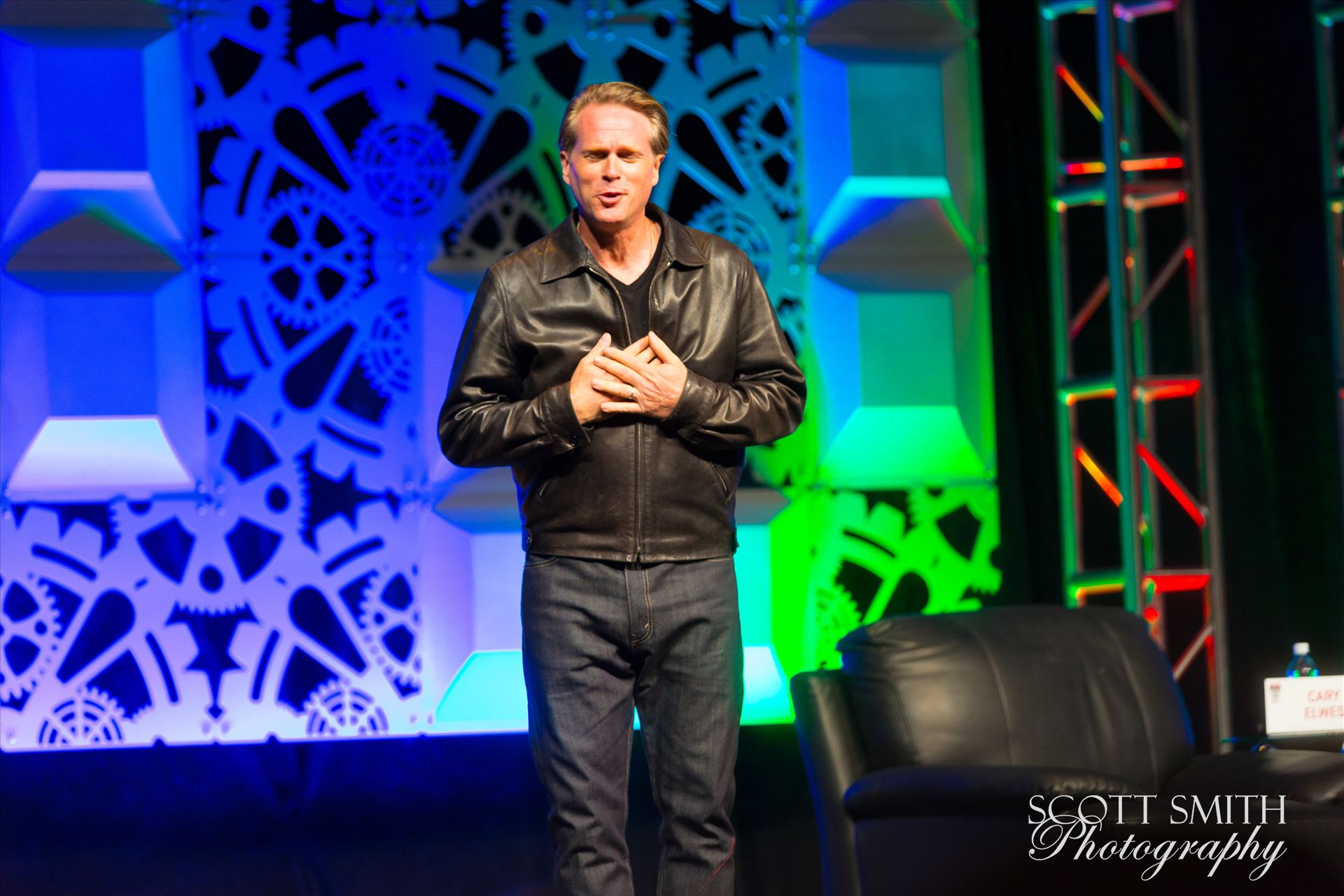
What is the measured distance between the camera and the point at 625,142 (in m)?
2.15

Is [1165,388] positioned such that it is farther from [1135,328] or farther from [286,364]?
[286,364]

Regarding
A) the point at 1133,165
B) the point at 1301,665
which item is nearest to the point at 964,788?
the point at 1301,665

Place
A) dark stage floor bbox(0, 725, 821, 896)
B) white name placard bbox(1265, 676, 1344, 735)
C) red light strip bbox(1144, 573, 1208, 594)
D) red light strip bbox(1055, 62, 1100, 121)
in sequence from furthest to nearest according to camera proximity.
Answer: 1. red light strip bbox(1055, 62, 1100, 121)
2. red light strip bbox(1144, 573, 1208, 594)
3. dark stage floor bbox(0, 725, 821, 896)
4. white name placard bbox(1265, 676, 1344, 735)

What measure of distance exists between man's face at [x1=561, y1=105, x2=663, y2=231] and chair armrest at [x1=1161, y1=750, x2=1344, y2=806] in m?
1.59

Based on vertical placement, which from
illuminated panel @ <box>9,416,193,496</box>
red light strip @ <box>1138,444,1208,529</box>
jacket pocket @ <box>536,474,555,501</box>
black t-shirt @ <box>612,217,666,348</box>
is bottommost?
red light strip @ <box>1138,444,1208,529</box>

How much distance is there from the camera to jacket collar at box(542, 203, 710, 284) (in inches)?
86.5

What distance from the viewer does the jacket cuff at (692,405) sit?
82.6 inches

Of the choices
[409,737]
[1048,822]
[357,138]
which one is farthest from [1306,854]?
[357,138]

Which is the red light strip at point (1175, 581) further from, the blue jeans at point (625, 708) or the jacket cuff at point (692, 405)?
the jacket cuff at point (692, 405)

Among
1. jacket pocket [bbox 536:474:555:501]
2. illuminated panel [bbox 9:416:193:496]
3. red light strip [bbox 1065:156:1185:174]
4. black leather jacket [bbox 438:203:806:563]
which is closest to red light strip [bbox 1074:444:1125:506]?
A: red light strip [bbox 1065:156:1185:174]

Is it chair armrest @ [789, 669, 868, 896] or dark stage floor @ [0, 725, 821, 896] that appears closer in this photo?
chair armrest @ [789, 669, 868, 896]

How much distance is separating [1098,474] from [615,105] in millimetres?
2158

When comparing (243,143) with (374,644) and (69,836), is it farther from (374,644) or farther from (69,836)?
(69,836)

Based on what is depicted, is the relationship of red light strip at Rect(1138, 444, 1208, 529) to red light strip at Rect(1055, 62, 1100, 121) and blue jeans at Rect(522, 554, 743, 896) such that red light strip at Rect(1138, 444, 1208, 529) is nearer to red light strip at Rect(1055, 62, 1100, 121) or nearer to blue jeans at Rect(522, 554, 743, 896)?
red light strip at Rect(1055, 62, 1100, 121)
